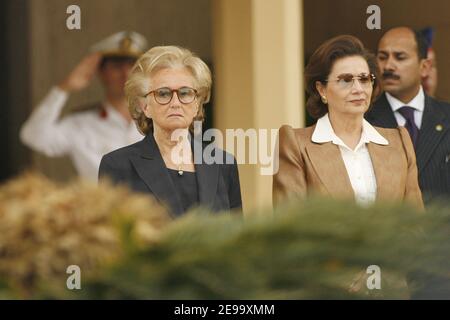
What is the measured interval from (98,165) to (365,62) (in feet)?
3.27

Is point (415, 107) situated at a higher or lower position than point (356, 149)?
higher

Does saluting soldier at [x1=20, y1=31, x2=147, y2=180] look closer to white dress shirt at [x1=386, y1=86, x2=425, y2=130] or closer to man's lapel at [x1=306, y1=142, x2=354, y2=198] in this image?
man's lapel at [x1=306, y1=142, x2=354, y2=198]

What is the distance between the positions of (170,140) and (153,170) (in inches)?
5.0

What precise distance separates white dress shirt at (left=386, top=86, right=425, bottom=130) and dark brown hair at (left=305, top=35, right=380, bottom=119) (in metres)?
0.16

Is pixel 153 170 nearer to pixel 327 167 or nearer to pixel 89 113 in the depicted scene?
pixel 327 167

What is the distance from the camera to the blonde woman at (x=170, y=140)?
10.0 ft

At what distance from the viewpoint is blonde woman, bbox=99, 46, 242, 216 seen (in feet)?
10.0

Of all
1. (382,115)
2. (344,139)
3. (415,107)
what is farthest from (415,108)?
(344,139)

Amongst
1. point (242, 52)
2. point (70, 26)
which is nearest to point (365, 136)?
point (242, 52)

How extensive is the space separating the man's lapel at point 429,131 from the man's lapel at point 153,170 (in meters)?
1.03

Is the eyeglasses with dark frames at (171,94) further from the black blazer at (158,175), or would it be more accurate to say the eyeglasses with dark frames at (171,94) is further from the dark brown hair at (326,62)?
the dark brown hair at (326,62)

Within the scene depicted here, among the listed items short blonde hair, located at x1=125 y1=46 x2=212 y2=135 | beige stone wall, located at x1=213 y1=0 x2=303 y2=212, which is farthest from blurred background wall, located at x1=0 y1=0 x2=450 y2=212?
short blonde hair, located at x1=125 y1=46 x2=212 y2=135

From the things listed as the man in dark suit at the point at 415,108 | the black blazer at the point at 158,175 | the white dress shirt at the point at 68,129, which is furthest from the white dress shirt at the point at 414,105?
the white dress shirt at the point at 68,129

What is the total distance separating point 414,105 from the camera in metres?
3.94
